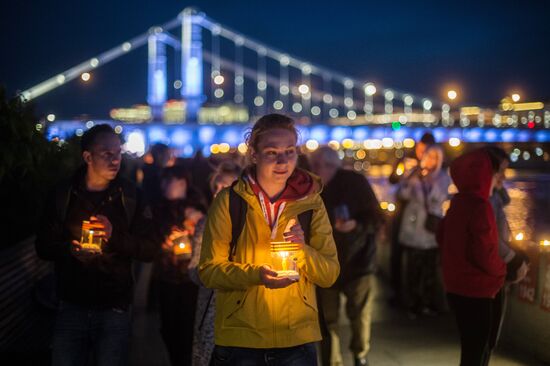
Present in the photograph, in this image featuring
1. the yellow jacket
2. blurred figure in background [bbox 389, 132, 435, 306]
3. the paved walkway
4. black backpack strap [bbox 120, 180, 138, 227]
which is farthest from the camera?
blurred figure in background [bbox 389, 132, 435, 306]

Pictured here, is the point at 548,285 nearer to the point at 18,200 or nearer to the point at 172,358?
the point at 172,358

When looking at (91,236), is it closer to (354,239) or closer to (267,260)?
(267,260)

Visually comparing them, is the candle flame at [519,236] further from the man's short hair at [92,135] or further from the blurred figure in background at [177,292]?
the man's short hair at [92,135]

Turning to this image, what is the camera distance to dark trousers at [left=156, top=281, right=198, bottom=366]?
4.59m

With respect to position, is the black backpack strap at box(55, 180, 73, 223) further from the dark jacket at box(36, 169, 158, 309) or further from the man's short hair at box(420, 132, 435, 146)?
the man's short hair at box(420, 132, 435, 146)

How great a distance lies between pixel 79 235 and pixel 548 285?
11.3 feet

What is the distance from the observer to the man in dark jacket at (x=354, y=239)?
5.03m

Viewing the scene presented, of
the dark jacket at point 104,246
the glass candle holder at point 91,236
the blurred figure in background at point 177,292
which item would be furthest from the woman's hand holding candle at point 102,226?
the blurred figure in background at point 177,292

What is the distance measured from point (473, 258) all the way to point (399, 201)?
11.5ft

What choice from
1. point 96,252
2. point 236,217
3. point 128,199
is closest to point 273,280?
point 236,217

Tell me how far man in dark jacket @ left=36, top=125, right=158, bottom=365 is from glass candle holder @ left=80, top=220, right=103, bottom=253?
0.01 metres

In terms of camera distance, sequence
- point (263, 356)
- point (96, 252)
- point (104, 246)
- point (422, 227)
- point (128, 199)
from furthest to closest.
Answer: point (422, 227)
point (128, 199)
point (104, 246)
point (96, 252)
point (263, 356)

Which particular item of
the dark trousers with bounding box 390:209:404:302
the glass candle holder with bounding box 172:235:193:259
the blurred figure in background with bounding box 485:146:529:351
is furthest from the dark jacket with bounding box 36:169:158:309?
the dark trousers with bounding box 390:209:404:302

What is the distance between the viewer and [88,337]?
3355 mm
